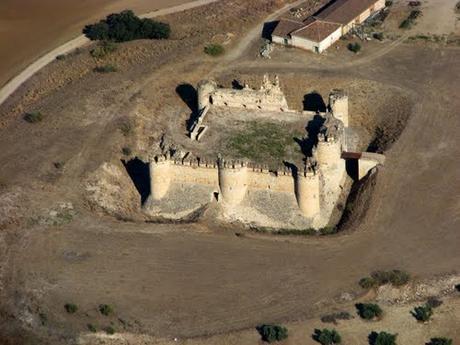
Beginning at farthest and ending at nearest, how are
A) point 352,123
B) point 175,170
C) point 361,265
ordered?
1. point 352,123
2. point 175,170
3. point 361,265

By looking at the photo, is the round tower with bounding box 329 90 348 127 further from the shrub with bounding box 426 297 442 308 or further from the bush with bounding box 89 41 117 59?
the bush with bounding box 89 41 117 59

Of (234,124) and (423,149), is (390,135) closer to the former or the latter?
(423,149)

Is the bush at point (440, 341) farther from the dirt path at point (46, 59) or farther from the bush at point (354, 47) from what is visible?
the dirt path at point (46, 59)

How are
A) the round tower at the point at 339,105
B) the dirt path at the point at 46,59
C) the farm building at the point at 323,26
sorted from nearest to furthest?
1. the round tower at the point at 339,105
2. the dirt path at the point at 46,59
3. the farm building at the point at 323,26

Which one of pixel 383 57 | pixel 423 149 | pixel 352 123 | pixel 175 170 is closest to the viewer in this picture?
pixel 175 170

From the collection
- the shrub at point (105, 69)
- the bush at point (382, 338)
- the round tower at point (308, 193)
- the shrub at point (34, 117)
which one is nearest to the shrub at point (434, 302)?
the bush at point (382, 338)

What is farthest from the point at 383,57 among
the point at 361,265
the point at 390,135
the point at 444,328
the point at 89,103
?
the point at 444,328
